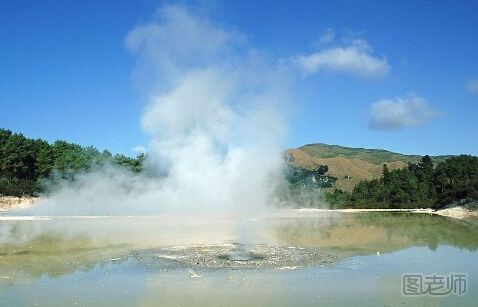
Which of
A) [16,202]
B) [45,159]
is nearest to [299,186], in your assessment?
[45,159]

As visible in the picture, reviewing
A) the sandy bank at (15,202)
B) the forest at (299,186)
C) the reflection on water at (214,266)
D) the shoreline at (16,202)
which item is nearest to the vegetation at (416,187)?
the forest at (299,186)

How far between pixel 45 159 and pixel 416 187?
58.8 meters

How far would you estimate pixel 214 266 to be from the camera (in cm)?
2255

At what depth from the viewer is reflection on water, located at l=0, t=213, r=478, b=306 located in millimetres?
17281

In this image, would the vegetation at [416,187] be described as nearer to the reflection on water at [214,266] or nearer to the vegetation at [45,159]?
the vegetation at [45,159]

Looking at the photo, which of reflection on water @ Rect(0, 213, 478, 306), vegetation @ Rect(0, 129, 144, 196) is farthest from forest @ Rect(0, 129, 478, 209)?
reflection on water @ Rect(0, 213, 478, 306)

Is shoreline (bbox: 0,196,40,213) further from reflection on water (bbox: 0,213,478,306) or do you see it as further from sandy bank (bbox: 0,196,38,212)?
reflection on water (bbox: 0,213,478,306)

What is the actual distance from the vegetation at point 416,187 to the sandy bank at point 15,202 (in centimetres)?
4752

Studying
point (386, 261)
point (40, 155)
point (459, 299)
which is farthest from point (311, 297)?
point (40, 155)

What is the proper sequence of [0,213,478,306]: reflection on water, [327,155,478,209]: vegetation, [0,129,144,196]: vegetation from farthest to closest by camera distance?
1. [327,155,478,209]: vegetation
2. [0,129,144,196]: vegetation
3. [0,213,478,306]: reflection on water

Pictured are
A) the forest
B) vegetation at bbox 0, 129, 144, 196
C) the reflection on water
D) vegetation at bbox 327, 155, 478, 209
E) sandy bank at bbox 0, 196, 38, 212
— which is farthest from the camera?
vegetation at bbox 327, 155, 478, 209

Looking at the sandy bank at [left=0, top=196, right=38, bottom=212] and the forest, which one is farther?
the forest

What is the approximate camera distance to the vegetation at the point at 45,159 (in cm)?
7825

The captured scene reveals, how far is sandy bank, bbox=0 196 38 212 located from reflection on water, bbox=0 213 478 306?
27.9 m
